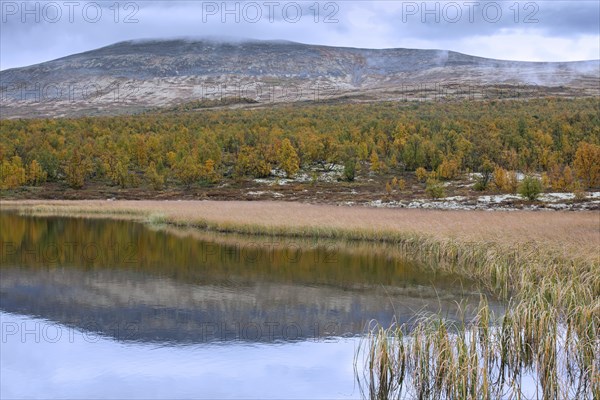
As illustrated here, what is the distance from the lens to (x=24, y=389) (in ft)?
39.4

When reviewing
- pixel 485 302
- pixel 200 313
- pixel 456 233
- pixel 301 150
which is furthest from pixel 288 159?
pixel 485 302

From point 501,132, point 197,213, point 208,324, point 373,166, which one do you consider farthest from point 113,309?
point 501,132

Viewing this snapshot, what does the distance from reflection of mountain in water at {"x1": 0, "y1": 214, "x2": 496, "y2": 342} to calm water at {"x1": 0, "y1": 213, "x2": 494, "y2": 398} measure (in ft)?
0.15

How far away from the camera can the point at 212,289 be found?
2105 centimetres

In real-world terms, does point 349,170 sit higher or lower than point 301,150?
lower

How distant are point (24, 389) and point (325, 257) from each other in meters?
17.0

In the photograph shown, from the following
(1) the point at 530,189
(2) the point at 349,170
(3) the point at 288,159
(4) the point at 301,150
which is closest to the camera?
(1) the point at 530,189

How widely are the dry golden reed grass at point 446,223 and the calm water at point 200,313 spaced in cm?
278

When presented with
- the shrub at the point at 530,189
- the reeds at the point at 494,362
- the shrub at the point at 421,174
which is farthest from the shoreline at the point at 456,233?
the shrub at the point at 421,174

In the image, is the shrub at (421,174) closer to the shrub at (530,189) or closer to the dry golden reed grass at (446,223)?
the shrub at (530,189)

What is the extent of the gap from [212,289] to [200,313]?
11.5ft

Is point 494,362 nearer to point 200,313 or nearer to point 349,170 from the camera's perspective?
point 200,313

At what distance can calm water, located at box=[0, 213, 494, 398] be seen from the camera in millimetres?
12430

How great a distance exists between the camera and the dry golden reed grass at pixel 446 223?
75.8ft
